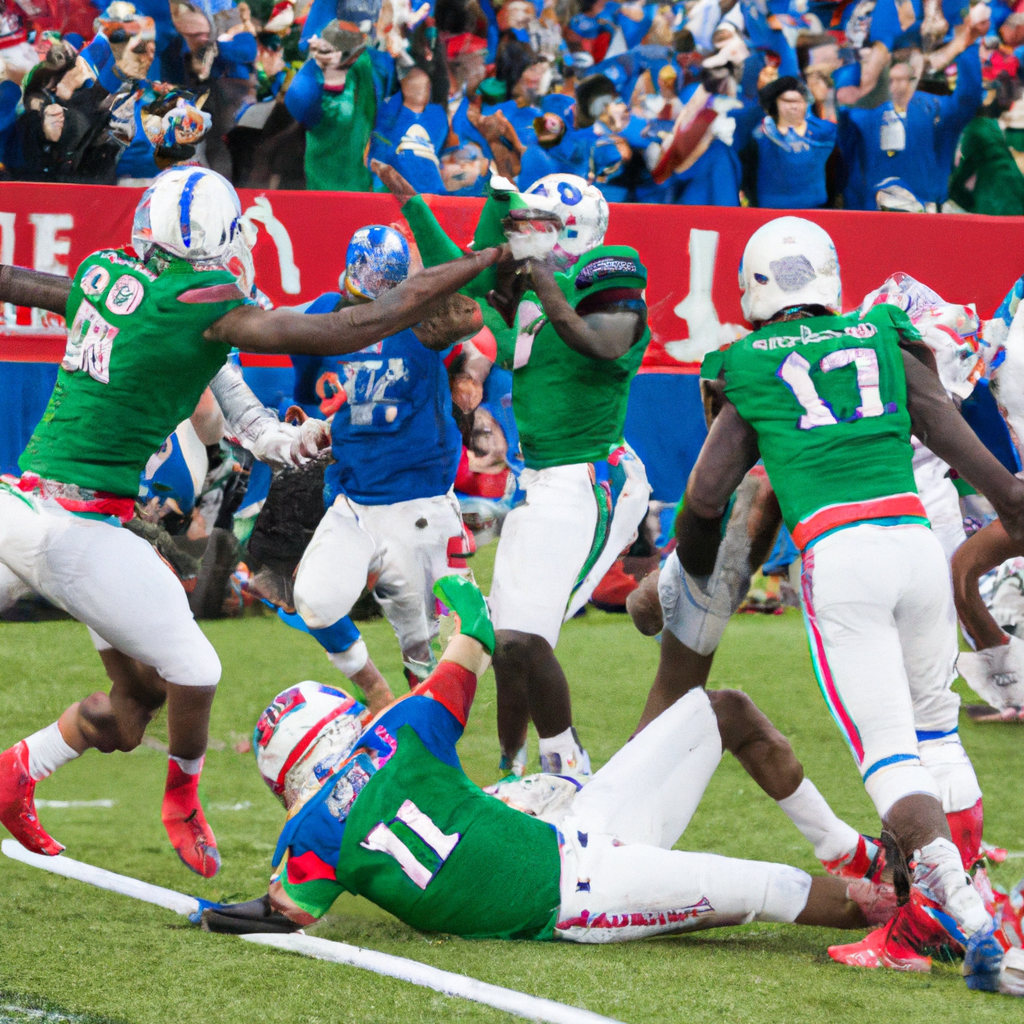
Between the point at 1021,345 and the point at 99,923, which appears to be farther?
the point at 1021,345

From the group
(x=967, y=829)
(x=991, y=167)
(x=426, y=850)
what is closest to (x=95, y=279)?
(x=426, y=850)

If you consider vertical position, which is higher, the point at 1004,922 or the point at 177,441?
the point at 1004,922

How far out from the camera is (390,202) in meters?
7.00

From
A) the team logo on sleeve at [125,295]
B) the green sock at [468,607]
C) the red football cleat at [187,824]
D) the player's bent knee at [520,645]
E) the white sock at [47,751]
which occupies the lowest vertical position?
the red football cleat at [187,824]

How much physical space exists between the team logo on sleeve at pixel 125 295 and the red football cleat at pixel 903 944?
96.0 inches

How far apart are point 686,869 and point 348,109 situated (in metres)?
5.12

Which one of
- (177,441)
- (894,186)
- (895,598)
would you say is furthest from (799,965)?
(894,186)

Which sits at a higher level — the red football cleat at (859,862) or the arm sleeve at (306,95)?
the arm sleeve at (306,95)

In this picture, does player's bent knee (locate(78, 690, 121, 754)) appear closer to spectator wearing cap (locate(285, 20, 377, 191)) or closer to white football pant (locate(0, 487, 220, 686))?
white football pant (locate(0, 487, 220, 686))

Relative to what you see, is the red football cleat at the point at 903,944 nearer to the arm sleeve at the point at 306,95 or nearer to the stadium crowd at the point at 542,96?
the stadium crowd at the point at 542,96

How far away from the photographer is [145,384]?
3721 millimetres

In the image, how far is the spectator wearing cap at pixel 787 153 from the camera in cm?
791

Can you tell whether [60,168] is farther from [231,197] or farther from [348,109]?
[231,197]

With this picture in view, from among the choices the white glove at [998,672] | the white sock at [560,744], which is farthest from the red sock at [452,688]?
the white glove at [998,672]
